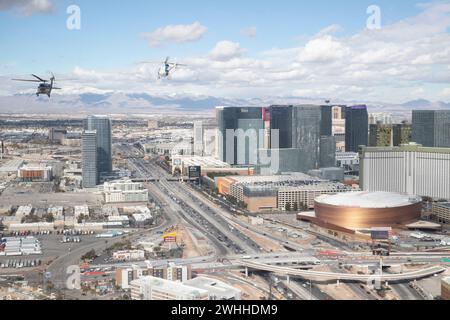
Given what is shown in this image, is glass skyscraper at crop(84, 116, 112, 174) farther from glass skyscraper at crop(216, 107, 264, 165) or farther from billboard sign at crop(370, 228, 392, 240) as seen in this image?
billboard sign at crop(370, 228, 392, 240)

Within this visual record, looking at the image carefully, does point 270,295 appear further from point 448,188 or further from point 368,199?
point 448,188

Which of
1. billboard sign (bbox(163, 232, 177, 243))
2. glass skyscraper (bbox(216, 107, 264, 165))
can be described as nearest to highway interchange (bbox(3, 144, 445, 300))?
billboard sign (bbox(163, 232, 177, 243))

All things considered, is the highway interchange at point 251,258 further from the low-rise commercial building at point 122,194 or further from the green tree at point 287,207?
the green tree at point 287,207

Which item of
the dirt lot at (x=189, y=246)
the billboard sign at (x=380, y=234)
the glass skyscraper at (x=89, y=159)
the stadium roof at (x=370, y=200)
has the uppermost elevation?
the glass skyscraper at (x=89, y=159)

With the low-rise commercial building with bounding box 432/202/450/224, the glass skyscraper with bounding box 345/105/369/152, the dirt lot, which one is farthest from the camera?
the glass skyscraper with bounding box 345/105/369/152

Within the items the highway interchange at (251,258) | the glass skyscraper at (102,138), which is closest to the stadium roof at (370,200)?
the highway interchange at (251,258)

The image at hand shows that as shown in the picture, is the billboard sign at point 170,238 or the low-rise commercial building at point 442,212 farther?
the low-rise commercial building at point 442,212

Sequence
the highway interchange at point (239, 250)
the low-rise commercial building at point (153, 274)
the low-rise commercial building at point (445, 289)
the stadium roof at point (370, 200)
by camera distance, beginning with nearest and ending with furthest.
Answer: the low-rise commercial building at point (445, 289) < the low-rise commercial building at point (153, 274) < the highway interchange at point (239, 250) < the stadium roof at point (370, 200)

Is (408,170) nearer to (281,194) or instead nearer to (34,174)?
(281,194)
